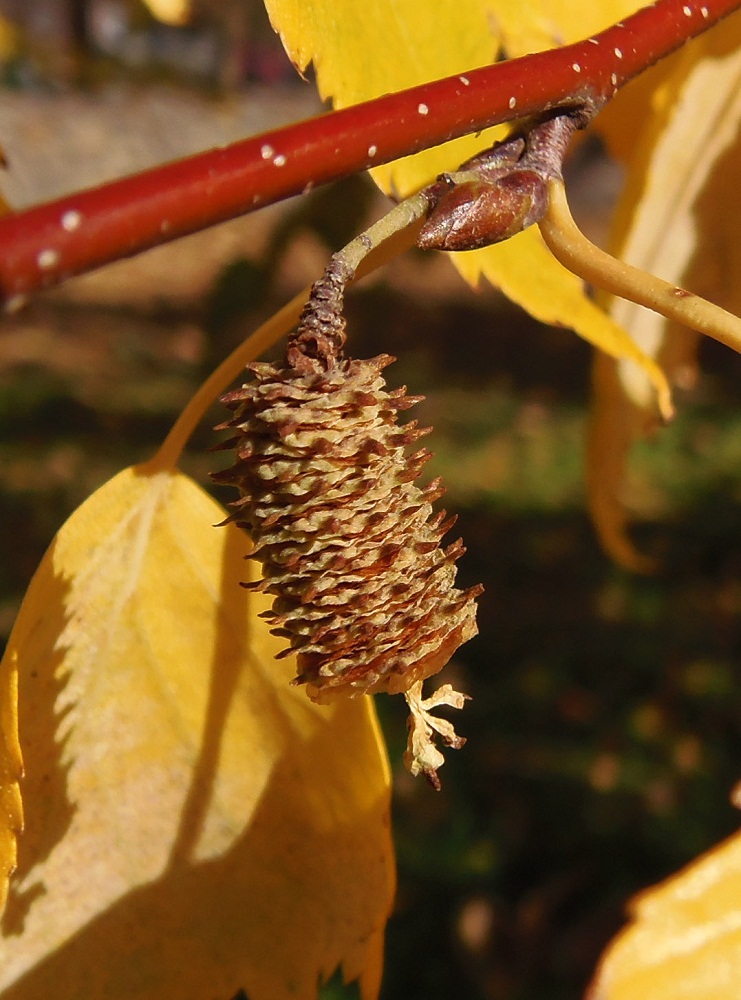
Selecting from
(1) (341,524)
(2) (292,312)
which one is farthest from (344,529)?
(2) (292,312)

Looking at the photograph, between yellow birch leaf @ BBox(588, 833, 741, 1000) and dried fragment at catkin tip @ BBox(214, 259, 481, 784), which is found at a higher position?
dried fragment at catkin tip @ BBox(214, 259, 481, 784)

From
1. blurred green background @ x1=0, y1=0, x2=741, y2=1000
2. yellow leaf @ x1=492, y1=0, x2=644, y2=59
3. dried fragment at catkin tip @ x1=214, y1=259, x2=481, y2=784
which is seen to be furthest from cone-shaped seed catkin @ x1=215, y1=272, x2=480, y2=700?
blurred green background @ x1=0, y1=0, x2=741, y2=1000

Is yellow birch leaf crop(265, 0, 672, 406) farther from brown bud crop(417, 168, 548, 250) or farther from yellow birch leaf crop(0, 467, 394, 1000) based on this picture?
yellow birch leaf crop(0, 467, 394, 1000)

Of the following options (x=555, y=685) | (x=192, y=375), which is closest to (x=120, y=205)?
(x=555, y=685)

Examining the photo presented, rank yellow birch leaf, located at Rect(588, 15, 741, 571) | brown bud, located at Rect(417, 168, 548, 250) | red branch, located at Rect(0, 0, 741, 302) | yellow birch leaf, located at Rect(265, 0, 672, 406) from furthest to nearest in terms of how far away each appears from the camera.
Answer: yellow birch leaf, located at Rect(588, 15, 741, 571), yellow birch leaf, located at Rect(265, 0, 672, 406), brown bud, located at Rect(417, 168, 548, 250), red branch, located at Rect(0, 0, 741, 302)

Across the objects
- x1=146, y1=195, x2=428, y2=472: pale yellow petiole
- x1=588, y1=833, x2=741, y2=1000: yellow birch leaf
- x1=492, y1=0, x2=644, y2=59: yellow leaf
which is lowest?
x1=588, y1=833, x2=741, y2=1000: yellow birch leaf

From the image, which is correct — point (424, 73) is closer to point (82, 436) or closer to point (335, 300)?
point (335, 300)

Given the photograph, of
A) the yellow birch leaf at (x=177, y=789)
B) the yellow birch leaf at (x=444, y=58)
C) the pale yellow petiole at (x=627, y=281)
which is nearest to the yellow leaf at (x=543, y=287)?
the yellow birch leaf at (x=444, y=58)
